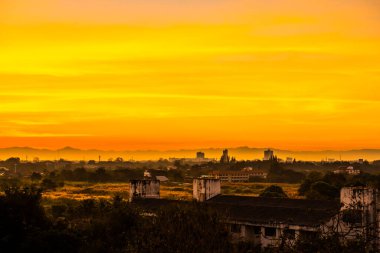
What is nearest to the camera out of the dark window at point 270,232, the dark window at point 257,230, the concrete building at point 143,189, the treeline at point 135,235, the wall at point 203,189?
the treeline at point 135,235

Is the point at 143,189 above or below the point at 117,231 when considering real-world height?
above

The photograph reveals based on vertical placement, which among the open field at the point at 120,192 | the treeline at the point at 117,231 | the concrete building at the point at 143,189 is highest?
the concrete building at the point at 143,189

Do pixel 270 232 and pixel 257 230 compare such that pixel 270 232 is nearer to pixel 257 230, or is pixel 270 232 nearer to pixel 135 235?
pixel 257 230

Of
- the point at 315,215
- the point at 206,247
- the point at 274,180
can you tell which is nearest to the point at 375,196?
the point at 315,215

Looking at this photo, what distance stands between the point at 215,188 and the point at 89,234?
15004 millimetres

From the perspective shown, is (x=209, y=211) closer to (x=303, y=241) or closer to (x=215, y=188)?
(x=303, y=241)

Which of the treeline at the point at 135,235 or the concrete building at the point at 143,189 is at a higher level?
the concrete building at the point at 143,189

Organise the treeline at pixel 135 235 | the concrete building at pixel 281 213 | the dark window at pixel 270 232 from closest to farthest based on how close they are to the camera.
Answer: the treeline at pixel 135 235
the concrete building at pixel 281 213
the dark window at pixel 270 232

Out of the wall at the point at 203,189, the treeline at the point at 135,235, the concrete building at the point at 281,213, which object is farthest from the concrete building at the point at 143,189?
the treeline at the point at 135,235

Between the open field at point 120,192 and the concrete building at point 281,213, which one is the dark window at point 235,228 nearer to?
the concrete building at point 281,213

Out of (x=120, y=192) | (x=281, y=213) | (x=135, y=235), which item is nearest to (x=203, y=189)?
(x=281, y=213)

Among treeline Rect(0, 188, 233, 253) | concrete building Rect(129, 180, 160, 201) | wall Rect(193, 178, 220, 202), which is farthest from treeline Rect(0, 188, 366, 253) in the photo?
concrete building Rect(129, 180, 160, 201)

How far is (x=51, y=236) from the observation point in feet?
100

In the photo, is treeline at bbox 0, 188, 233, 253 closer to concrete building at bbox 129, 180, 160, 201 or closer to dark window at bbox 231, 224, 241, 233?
dark window at bbox 231, 224, 241, 233
